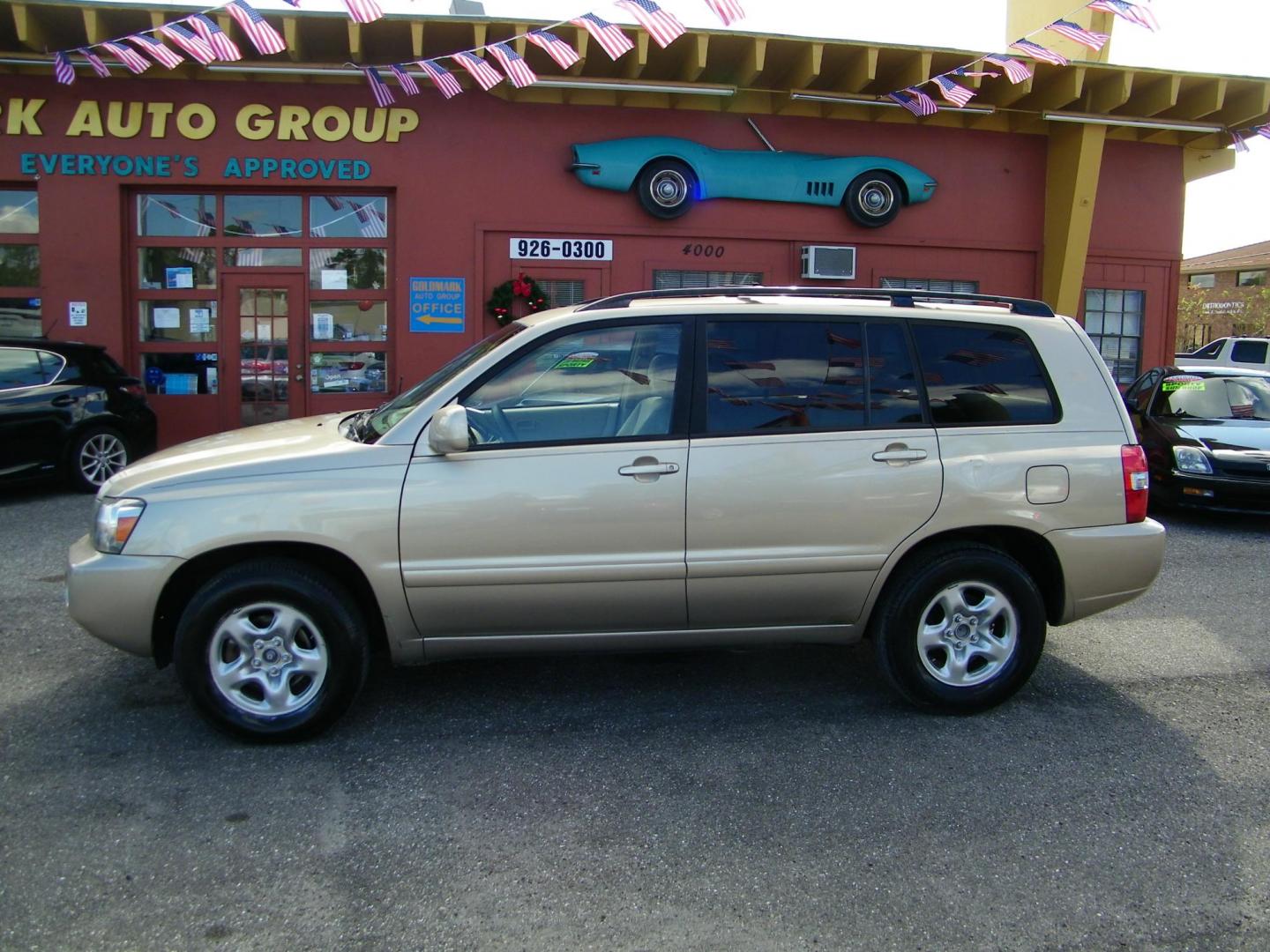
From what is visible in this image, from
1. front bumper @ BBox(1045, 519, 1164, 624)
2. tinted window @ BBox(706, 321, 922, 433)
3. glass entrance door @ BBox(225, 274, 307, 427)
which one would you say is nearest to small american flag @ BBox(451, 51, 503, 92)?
glass entrance door @ BBox(225, 274, 307, 427)

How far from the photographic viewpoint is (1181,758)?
13.1ft

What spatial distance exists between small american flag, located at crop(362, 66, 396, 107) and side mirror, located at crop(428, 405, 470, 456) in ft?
28.2

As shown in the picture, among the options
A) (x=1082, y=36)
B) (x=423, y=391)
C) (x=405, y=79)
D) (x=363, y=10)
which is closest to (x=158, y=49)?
(x=405, y=79)

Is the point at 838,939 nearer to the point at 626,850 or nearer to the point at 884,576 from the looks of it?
the point at 626,850

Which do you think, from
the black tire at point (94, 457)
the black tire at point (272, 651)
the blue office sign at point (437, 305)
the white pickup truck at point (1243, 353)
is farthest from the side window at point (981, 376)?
the white pickup truck at point (1243, 353)

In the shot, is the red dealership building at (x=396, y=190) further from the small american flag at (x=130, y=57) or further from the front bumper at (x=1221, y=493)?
the front bumper at (x=1221, y=493)

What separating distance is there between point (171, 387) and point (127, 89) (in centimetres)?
342

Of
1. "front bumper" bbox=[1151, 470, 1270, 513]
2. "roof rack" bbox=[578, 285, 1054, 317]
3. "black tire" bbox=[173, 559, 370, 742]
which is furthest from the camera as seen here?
"front bumper" bbox=[1151, 470, 1270, 513]

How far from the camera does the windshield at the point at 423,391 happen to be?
14.0 ft

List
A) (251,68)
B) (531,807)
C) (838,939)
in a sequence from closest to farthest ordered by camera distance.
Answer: (838,939), (531,807), (251,68)

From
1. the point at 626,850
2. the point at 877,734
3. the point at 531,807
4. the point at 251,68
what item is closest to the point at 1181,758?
the point at 877,734

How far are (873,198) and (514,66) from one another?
16.3 ft

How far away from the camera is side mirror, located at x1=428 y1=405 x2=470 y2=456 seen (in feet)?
12.8

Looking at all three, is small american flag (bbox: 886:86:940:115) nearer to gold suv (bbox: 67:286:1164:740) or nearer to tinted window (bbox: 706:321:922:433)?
gold suv (bbox: 67:286:1164:740)
